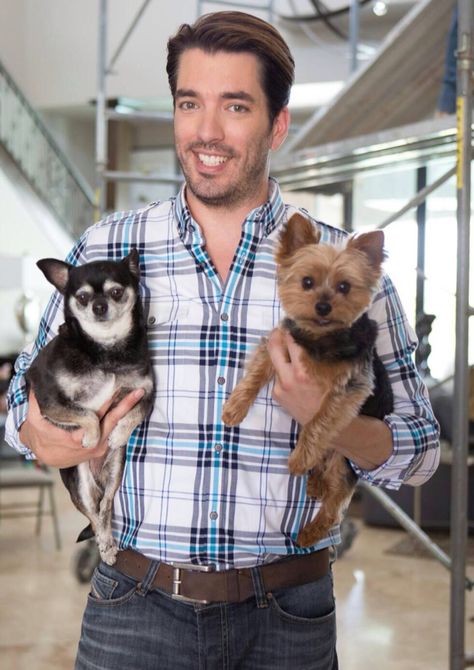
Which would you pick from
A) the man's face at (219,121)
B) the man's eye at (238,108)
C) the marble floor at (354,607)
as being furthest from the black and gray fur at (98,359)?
the marble floor at (354,607)

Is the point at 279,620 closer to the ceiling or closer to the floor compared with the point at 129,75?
closer to the floor

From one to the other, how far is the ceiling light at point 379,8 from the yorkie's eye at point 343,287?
10469 millimetres

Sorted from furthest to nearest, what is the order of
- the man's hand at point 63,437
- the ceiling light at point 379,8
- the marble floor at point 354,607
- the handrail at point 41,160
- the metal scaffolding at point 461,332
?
the handrail at point 41,160 → the ceiling light at point 379,8 → the marble floor at point 354,607 → the metal scaffolding at point 461,332 → the man's hand at point 63,437

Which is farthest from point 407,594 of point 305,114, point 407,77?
point 305,114

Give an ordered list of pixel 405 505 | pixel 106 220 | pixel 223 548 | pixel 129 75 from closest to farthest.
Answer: pixel 223 548, pixel 106 220, pixel 405 505, pixel 129 75

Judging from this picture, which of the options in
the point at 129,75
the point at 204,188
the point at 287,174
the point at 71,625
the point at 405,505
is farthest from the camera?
the point at 129,75

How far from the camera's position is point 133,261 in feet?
5.71

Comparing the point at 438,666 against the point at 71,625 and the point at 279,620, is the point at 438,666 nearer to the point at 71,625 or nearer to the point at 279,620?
the point at 71,625

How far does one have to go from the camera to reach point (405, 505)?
6.91 m

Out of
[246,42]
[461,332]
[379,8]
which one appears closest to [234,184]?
[246,42]

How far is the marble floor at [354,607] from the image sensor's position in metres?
4.56

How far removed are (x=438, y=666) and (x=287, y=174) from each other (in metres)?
2.83

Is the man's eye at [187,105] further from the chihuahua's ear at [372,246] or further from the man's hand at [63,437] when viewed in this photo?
the man's hand at [63,437]

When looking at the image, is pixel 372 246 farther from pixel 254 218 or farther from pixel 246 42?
pixel 246 42
